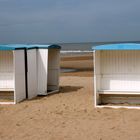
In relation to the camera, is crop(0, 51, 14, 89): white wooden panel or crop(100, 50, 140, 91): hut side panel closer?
crop(100, 50, 140, 91): hut side panel

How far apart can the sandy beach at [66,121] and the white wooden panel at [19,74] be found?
14.6 inches

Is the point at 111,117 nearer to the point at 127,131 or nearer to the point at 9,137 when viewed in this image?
the point at 127,131

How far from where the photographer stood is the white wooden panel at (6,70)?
13148 millimetres

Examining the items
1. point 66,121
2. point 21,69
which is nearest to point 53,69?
Result: point 21,69

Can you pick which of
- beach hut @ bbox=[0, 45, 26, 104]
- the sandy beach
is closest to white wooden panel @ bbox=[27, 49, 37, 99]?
beach hut @ bbox=[0, 45, 26, 104]

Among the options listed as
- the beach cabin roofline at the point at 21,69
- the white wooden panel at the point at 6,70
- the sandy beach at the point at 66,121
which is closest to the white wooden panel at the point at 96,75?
the sandy beach at the point at 66,121

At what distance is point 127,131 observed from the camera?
805 cm

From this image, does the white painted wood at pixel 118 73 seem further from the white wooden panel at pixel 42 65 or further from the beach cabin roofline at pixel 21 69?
the white wooden panel at pixel 42 65

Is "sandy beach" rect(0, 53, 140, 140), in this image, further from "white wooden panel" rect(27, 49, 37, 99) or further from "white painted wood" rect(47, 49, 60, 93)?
"white painted wood" rect(47, 49, 60, 93)

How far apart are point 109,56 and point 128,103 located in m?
1.59

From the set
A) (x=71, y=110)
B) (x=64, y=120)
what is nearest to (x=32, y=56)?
(x=71, y=110)

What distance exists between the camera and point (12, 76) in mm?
13094

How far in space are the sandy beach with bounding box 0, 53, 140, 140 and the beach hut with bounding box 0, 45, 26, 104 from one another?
0.49 meters

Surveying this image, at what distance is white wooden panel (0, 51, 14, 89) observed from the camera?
518 inches
